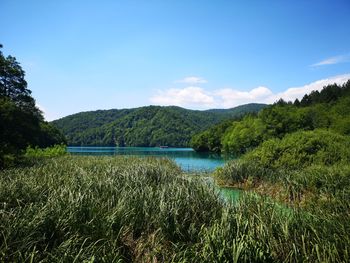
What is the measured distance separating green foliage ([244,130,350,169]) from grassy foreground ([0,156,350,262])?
459 inches

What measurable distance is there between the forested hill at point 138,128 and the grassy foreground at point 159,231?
10666 cm

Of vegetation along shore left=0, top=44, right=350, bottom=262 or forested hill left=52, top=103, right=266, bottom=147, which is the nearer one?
vegetation along shore left=0, top=44, right=350, bottom=262

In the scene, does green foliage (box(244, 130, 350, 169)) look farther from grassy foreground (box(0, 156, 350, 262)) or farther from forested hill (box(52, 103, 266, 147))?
forested hill (box(52, 103, 266, 147))

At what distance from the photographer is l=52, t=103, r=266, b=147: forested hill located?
12250cm

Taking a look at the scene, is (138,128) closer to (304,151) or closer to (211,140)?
(211,140)

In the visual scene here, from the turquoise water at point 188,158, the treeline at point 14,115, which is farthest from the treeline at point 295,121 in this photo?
the treeline at point 14,115

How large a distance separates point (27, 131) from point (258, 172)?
21.6 metres

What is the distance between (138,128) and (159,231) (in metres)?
132

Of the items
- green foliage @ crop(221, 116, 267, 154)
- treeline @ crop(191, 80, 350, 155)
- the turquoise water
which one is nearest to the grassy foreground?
the turquoise water


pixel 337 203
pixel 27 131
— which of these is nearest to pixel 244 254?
pixel 337 203

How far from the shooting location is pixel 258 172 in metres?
13.9

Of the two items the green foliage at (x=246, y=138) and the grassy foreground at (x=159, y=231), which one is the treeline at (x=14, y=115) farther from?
the green foliage at (x=246, y=138)

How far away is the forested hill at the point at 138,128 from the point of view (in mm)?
122500

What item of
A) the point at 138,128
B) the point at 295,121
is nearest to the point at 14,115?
the point at 295,121
